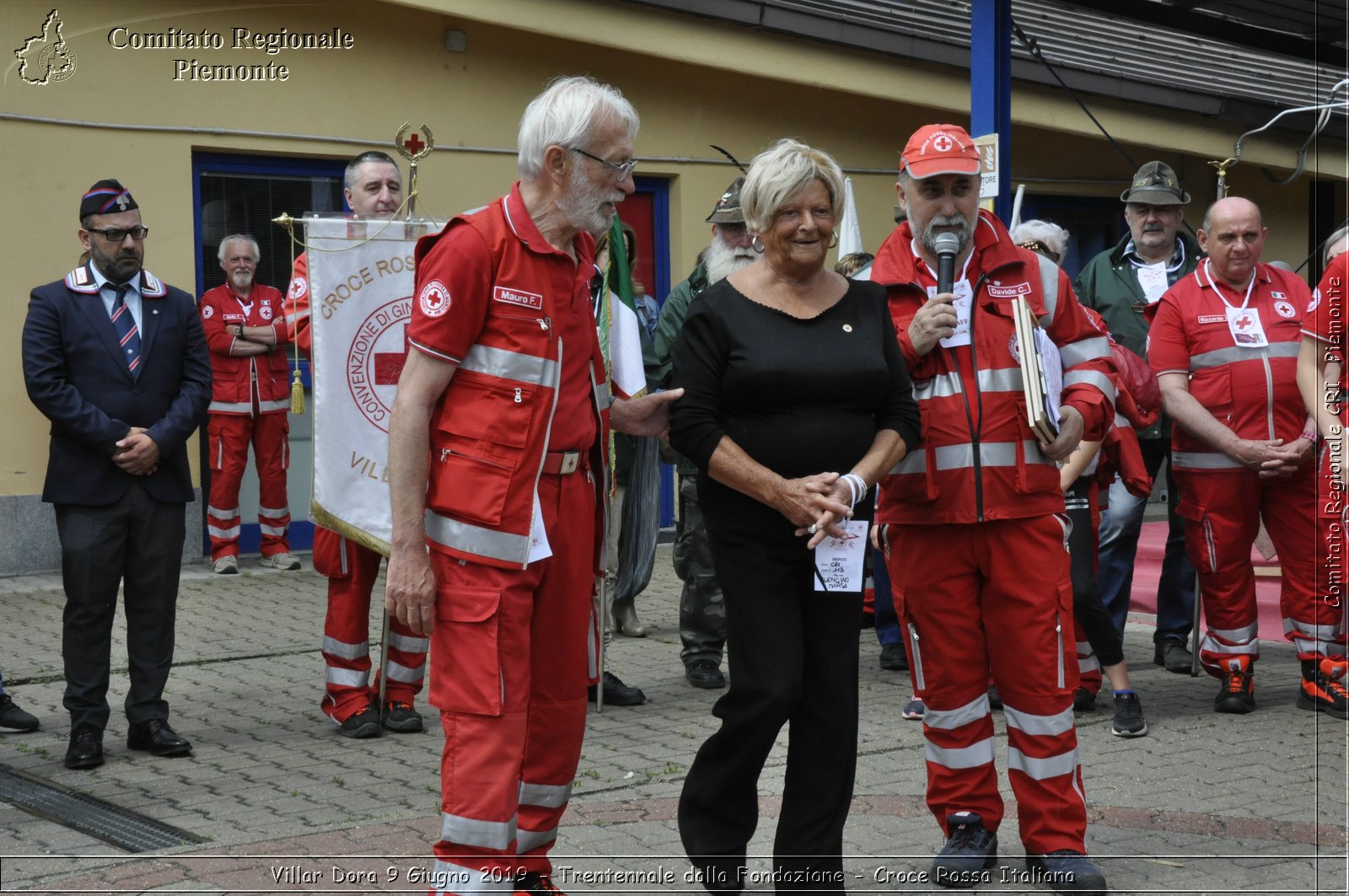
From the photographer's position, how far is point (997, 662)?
486cm

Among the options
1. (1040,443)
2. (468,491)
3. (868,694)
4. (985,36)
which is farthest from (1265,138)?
(468,491)

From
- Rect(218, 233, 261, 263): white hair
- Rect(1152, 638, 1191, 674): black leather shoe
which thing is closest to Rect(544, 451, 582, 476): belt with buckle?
Rect(1152, 638, 1191, 674): black leather shoe

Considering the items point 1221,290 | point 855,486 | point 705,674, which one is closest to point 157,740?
point 705,674

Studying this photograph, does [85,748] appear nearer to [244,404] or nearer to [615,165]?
[615,165]

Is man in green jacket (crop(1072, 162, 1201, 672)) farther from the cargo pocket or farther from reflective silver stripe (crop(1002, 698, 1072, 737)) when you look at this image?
the cargo pocket

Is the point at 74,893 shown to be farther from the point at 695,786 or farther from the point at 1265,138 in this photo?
the point at 1265,138

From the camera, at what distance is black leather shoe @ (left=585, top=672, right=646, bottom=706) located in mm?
7395

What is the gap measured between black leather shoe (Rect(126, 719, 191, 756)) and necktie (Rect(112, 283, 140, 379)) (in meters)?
1.50

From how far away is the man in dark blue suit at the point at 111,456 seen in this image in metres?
6.44

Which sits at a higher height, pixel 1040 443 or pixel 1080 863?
pixel 1040 443

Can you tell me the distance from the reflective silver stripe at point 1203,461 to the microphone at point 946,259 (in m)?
3.18

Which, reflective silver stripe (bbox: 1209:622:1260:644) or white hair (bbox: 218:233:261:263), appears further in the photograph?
white hair (bbox: 218:233:261:263)

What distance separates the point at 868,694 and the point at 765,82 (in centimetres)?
799

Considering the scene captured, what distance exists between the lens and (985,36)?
9.22 metres
